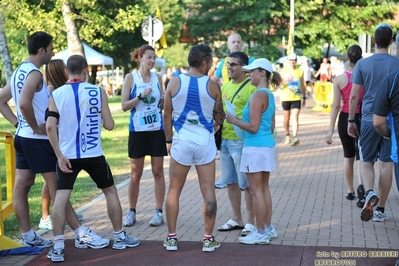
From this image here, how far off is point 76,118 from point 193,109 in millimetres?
1053

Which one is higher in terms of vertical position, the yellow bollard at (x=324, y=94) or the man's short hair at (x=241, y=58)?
the man's short hair at (x=241, y=58)

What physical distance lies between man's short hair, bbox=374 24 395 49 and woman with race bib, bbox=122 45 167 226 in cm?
246

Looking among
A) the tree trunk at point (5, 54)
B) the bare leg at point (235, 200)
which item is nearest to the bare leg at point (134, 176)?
the bare leg at point (235, 200)

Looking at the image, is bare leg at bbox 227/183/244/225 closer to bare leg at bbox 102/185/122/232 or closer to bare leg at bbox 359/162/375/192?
bare leg at bbox 102/185/122/232

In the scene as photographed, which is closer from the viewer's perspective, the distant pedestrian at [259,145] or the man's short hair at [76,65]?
the man's short hair at [76,65]

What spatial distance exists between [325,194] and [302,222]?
1937 millimetres

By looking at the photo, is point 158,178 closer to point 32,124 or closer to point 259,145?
point 259,145

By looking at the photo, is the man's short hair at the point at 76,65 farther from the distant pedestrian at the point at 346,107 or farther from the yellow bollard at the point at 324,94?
the yellow bollard at the point at 324,94

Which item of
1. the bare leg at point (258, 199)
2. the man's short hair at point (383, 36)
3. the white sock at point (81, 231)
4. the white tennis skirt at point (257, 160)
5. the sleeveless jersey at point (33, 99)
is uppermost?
the man's short hair at point (383, 36)

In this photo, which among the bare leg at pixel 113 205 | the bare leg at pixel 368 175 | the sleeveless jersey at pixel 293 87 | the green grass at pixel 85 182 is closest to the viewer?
the bare leg at pixel 113 205

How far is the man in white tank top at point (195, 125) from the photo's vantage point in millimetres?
6590

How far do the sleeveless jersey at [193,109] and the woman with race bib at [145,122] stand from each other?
1.40 m

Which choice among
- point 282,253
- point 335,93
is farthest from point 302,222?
point 335,93

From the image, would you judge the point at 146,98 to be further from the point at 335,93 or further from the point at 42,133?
the point at 335,93
